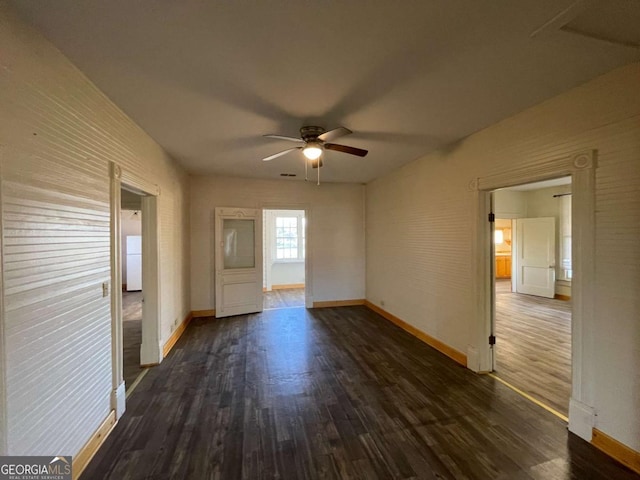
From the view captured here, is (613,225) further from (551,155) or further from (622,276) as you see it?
(551,155)

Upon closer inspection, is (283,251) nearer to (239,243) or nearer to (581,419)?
(239,243)

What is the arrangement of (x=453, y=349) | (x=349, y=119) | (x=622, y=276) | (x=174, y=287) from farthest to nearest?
(x=174, y=287) → (x=453, y=349) → (x=349, y=119) → (x=622, y=276)

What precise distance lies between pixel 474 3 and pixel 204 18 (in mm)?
1318

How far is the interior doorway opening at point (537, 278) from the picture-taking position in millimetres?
3666

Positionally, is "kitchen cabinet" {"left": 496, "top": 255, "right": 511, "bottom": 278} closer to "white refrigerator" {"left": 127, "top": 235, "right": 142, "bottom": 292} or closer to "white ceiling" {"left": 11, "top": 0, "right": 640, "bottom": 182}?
"white ceiling" {"left": 11, "top": 0, "right": 640, "bottom": 182}

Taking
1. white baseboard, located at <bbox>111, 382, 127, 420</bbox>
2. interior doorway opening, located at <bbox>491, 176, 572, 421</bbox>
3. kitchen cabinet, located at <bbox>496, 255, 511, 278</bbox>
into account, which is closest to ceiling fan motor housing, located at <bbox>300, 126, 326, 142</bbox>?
white baseboard, located at <bbox>111, 382, 127, 420</bbox>

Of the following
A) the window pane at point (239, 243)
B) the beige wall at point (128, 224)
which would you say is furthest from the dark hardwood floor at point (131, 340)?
the beige wall at point (128, 224)

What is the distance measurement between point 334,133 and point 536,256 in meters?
6.90

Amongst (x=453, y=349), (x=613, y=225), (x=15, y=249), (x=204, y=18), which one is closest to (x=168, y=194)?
(x=15, y=249)

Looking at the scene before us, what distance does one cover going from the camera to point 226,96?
6.80 ft

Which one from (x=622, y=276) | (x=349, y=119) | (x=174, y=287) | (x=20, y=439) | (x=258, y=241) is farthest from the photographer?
(x=258, y=241)

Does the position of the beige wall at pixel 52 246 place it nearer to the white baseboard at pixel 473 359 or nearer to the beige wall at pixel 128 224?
the white baseboard at pixel 473 359

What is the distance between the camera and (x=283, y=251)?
8.05 meters

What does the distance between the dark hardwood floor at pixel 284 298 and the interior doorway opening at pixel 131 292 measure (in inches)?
95.5
